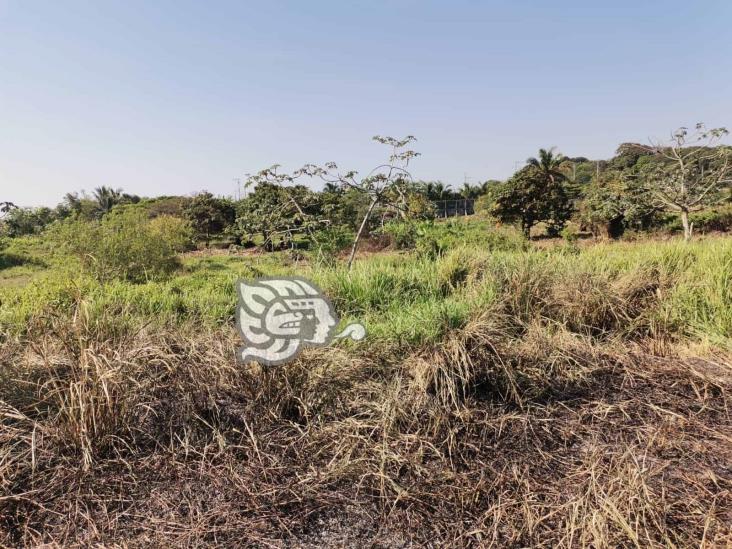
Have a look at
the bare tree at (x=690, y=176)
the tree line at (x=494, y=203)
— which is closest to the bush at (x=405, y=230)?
the tree line at (x=494, y=203)

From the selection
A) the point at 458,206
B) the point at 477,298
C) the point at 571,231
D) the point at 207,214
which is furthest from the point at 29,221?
the point at 477,298

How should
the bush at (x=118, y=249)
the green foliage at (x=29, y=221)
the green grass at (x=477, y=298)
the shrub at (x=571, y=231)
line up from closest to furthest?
the green grass at (x=477, y=298) < the bush at (x=118, y=249) < the shrub at (x=571, y=231) < the green foliage at (x=29, y=221)

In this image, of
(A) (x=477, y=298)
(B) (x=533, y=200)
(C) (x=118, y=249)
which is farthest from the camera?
(B) (x=533, y=200)

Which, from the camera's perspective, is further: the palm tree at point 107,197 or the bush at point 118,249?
the palm tree at point 107,197

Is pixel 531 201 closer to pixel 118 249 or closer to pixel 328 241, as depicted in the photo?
pixel 328 241

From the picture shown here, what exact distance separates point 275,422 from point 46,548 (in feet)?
3.05

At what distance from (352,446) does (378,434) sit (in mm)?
159

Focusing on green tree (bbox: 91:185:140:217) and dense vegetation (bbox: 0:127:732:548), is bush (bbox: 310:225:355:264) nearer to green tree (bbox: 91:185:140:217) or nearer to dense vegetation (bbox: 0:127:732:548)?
dense vegetation (bbox: 0:127:732:548)

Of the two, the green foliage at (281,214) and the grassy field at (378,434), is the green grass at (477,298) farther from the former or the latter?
the green foliage at (281,214)

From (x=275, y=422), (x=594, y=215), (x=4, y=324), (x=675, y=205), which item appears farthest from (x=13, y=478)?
(x=594, y=215)

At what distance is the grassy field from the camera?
5.17 ft

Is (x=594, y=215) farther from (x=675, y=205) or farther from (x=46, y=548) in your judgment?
Result: (x=46, y=548)

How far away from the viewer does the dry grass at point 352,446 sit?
1564mm

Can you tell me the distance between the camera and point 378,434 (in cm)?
203
